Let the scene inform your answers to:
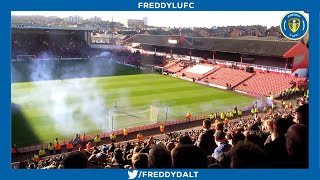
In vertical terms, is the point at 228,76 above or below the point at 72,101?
above

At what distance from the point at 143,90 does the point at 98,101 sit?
3.41 m

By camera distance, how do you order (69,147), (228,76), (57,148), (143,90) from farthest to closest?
1. (143,90)
2. (228,76)
3. (57,148)
4. (69,147)

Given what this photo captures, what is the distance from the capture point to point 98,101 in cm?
1806

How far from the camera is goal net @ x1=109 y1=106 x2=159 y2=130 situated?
1471 cm

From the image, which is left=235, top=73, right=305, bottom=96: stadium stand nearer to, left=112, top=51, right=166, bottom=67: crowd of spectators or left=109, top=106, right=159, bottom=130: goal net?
left=112, top=51, right=166, bottom=67: crowd of spectators

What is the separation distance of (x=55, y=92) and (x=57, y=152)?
7523mm

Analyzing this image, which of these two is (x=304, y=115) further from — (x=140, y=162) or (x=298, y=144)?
(x=140, y=162)

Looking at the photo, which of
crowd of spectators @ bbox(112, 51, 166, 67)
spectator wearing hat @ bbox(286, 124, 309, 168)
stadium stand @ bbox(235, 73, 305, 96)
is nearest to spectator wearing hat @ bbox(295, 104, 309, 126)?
spectator wearing hat @ bbox(286, 124, 309, 168)

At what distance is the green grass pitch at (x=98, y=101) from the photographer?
14.0 metres

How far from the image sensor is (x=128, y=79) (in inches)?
867

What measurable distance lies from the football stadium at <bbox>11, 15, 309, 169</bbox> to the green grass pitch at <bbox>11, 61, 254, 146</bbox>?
50 millimetres

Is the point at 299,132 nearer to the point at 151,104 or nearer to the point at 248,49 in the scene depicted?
the point at 248,49

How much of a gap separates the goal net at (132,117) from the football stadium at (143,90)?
0.04m
